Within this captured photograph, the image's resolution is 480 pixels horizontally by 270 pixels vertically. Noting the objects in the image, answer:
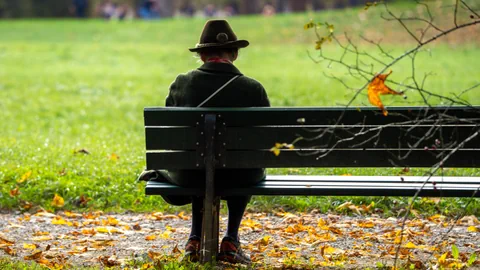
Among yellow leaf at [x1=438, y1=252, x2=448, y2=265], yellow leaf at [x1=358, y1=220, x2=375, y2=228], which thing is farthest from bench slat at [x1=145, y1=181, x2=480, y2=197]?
yellow leaf at [x1=358, y1=220, x2=375, y2=228]

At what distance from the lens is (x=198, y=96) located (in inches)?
214

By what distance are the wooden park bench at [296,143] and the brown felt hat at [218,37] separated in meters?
0.48

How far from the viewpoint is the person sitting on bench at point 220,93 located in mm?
5379

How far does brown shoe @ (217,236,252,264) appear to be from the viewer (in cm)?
552

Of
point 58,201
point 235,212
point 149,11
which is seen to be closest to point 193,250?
point 235,212

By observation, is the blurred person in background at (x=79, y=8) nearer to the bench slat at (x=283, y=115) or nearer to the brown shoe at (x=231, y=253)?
the brown shoe at (x=231, y=253)

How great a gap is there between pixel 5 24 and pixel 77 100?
25.5m

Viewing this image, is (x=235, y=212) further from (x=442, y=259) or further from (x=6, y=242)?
(x=6, y=242)

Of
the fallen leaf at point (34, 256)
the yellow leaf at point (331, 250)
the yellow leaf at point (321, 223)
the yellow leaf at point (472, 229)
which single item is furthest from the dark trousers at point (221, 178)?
the yellow leaf at point (472, 229)

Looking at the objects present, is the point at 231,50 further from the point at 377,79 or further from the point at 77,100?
the point at 77,100

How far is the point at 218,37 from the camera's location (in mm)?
5469

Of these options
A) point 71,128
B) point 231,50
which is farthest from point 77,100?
point 231,50

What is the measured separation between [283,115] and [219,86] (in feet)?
1.64

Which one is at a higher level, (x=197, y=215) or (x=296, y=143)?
(x=296, y=143)
